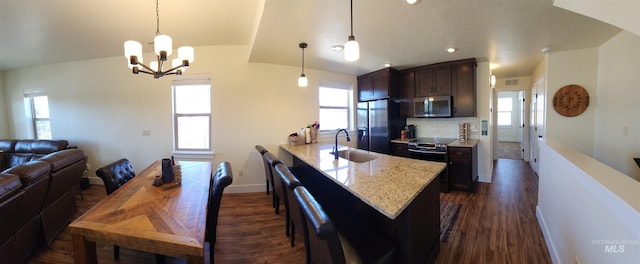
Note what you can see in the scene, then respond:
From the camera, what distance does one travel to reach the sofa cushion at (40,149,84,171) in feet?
7.38

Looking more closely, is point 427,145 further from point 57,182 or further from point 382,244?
point 57,182

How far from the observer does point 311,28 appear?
244cm

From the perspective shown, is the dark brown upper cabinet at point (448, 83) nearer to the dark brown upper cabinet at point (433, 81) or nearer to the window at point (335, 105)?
the dark brown upper cabinet at point (433, 81)

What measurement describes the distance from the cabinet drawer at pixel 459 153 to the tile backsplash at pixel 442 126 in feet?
2.63

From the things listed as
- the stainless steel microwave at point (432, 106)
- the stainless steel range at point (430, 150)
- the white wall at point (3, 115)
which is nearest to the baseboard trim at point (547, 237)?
the stainless steel range at point (430, 150)

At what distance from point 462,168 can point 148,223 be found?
13.2 feet

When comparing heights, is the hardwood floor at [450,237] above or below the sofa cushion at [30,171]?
below

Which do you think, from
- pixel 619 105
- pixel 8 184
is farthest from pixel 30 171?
pixel 619 105

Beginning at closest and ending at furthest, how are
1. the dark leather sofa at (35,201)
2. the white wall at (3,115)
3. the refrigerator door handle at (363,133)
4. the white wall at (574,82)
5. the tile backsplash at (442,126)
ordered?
the dark leather sofa at (35,201) → the white wall at (574,82) → the tile backsplash at (442,126) → the white wall at (3,115) → the refrigerator door handle at (363,133)

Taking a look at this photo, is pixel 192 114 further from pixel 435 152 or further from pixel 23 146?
pixel 435 152

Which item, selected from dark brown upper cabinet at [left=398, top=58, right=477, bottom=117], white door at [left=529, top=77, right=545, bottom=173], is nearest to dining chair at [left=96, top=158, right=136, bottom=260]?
Answer: dark brown upper cabinet at [left=398, top=58, right=477, bottom=117]

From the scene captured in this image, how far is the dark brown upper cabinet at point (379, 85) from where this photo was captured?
4.23 meters

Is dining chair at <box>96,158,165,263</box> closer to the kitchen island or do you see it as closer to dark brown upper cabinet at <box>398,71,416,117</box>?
the kitchen island

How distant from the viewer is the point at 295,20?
7.40ft
